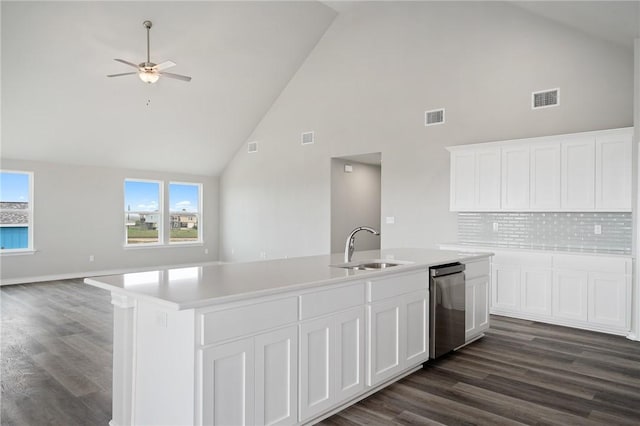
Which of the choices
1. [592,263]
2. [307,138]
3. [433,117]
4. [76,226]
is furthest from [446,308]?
[76,226]

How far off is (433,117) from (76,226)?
276 inches

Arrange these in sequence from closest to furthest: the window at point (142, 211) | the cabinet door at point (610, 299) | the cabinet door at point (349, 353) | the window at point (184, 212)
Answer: the cabinet door at point (349, 353) < the cabinet door at point (610, 299) < the window at point (142, 211) < the window at point (184, 212)

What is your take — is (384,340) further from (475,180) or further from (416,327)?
(475,180)

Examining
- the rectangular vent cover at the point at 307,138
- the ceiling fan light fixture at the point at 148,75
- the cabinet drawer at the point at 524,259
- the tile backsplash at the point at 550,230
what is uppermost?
the ceiling fan light fixture at the point at 148,75

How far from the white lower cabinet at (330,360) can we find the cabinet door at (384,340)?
11 cm

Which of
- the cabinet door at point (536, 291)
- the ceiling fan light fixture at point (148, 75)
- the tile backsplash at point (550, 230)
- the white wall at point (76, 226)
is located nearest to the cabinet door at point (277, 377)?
the cabinet door at point (536, 291)

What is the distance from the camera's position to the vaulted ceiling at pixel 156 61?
223 inches

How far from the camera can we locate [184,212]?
1032 centimetres

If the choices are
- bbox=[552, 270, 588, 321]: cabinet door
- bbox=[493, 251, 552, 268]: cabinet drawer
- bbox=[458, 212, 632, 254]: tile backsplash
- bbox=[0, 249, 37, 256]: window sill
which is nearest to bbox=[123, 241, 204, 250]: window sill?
bbox=[0, 249, 37, 256]: window sill

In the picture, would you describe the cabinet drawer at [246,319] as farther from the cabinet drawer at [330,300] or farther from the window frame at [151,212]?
the window frame at [151,212]

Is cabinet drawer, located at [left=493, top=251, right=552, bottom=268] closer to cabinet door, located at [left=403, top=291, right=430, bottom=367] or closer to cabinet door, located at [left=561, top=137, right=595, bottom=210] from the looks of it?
cabinet door, located at [left=561, top=137, right=595, bottom=210]

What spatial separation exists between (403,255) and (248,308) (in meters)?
2.27

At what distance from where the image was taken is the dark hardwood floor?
2.68 meters

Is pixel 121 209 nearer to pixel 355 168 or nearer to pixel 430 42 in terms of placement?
pixel 355 168
